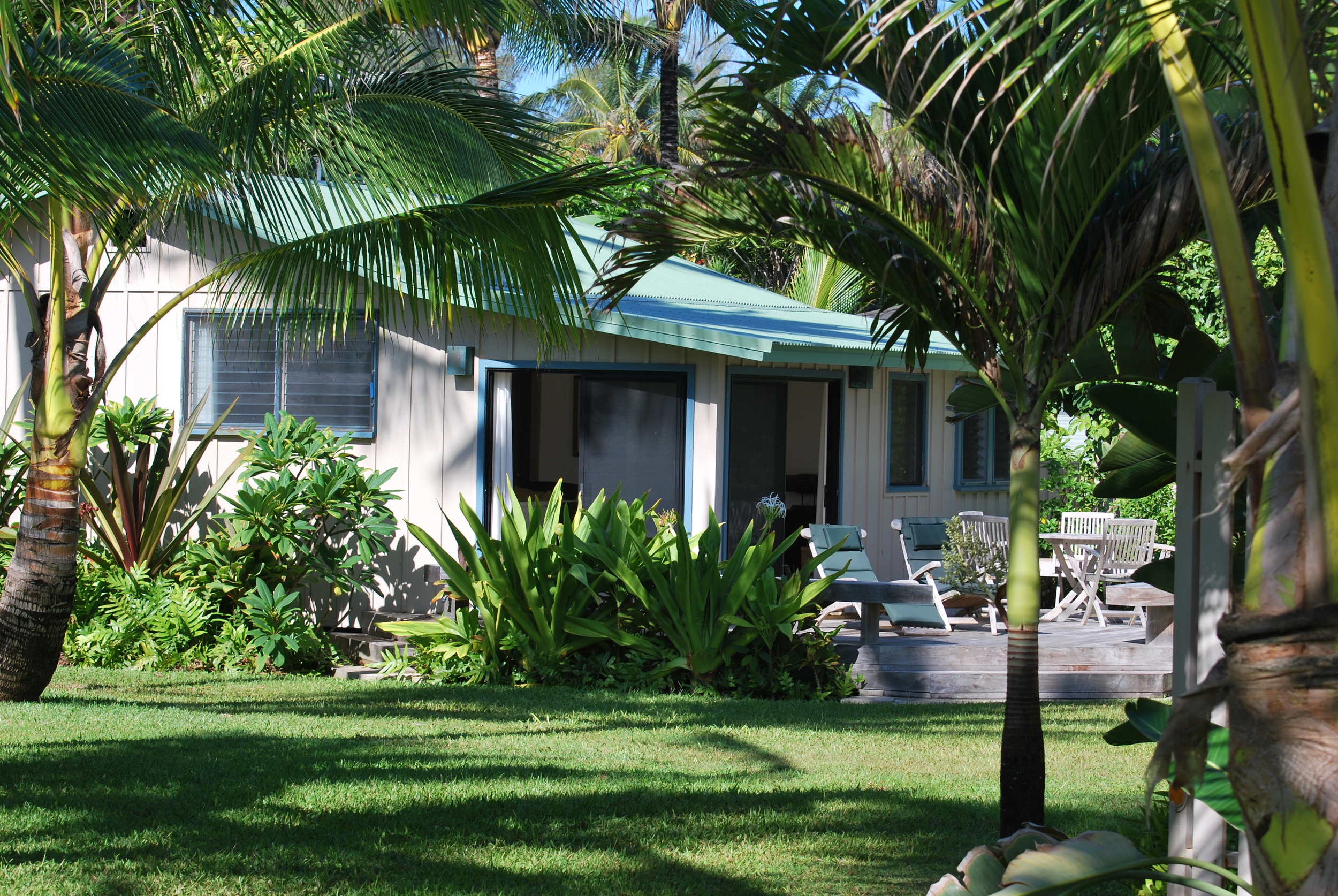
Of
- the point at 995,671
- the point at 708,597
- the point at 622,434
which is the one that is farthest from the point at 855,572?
the point at 708,597

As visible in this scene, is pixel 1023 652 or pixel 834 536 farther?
pixel 834 536

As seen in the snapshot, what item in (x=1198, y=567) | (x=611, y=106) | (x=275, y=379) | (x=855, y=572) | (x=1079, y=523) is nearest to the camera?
(x=1198, y=567)

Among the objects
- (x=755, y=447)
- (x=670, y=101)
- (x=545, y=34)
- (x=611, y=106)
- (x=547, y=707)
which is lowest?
(x=547, y=707)

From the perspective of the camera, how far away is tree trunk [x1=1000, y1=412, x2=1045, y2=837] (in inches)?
180

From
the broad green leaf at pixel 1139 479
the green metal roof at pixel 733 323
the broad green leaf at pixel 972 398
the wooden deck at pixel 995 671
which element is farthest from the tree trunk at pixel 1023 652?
the wooden deck at pixel 995 671

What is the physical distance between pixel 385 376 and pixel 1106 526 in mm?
7118

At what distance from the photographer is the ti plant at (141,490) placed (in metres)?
9.79

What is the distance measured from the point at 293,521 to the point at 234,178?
3.65 meters

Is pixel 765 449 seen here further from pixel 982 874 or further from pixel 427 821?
pixel 982 874

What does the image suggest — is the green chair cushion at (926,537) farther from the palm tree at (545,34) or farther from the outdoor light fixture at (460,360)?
the palm tree at (545,34)

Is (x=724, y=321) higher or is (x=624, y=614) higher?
(x=724, y=321)

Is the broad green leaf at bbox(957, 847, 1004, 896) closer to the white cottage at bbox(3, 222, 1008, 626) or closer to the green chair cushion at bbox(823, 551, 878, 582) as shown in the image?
the white cottage at bbox(3, 222, 1008, 626)

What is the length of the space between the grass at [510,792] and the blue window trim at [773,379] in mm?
2799

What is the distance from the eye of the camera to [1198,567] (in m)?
3.46
